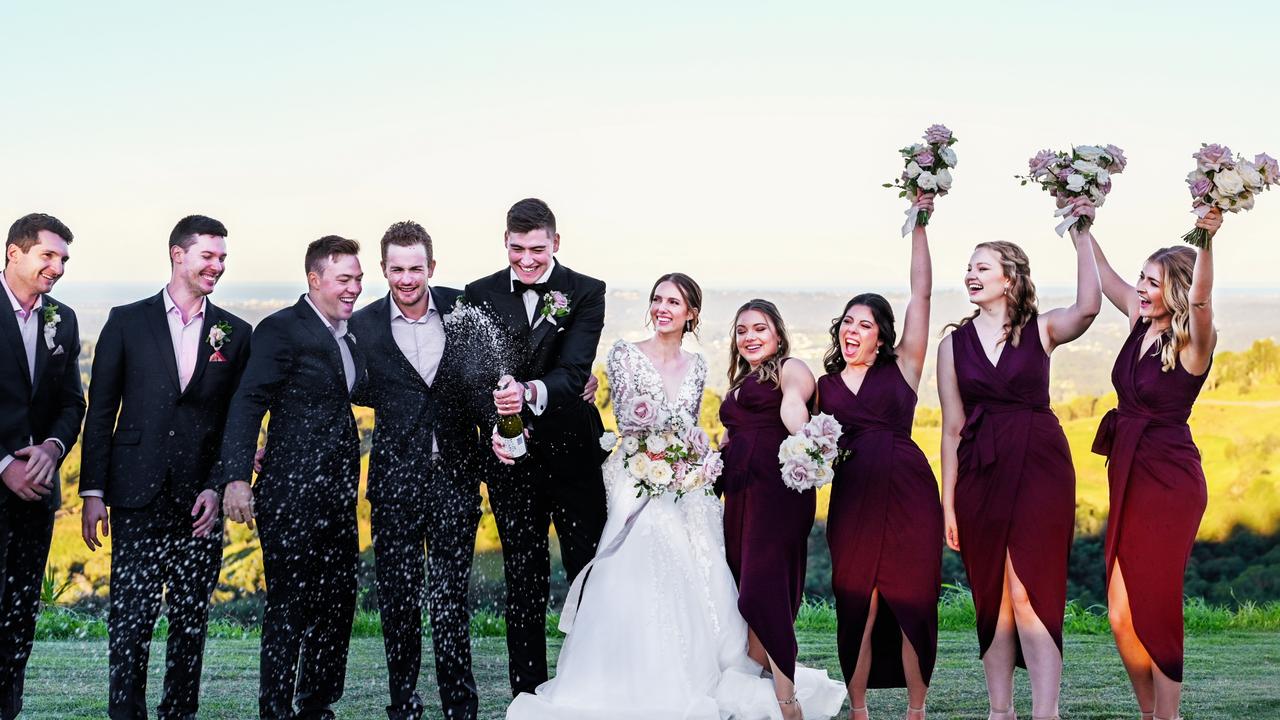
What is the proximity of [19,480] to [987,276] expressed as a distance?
210 inches

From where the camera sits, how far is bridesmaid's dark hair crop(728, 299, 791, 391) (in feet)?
23.9

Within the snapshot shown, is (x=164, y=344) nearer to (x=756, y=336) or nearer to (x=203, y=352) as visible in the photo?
(x=203, y=352)

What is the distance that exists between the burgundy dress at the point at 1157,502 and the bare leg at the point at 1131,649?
0.18 ft

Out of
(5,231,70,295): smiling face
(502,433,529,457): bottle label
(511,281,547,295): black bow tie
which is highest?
(5,231,70,295): smiling face

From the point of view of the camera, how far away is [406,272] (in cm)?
688

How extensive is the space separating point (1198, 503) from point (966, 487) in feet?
3.97

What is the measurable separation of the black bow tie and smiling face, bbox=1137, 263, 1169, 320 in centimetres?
326

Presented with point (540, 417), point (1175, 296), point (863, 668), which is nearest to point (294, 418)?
point (540, 417)

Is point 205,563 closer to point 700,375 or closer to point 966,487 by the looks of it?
point 700,375

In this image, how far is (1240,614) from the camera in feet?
43.2

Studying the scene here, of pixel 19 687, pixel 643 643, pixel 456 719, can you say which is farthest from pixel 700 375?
pixel 19 687

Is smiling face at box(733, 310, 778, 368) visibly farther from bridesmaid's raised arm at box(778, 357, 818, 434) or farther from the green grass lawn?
the green grass lawn

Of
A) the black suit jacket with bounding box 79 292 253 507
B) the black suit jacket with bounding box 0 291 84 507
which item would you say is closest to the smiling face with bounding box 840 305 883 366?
the black suit jacket with bounding box 79 292 253 507

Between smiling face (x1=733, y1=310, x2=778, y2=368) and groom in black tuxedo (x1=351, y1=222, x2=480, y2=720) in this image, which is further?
smiling face (x1=733, y1=310, x2=778, y2=368)
